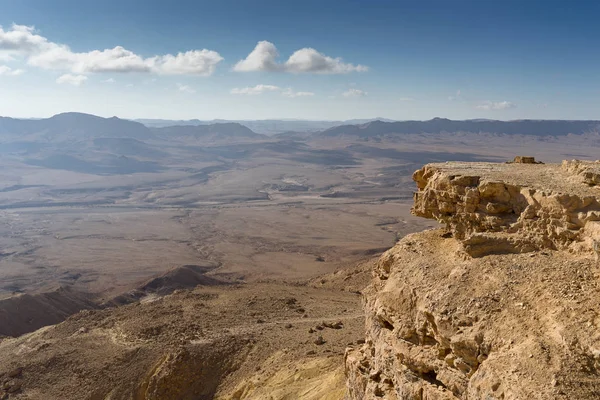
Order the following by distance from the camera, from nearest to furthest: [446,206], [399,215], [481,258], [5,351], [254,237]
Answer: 1. [481,258]
2. [446,206]
3. [5,351]
4. [254,237]
5. [399,215]

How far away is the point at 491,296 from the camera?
9570 mm

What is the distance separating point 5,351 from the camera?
24219mm

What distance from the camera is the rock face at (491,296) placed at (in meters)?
7.94

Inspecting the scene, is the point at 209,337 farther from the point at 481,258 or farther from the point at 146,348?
the point at 481,258

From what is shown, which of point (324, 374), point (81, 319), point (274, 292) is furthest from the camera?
point (274, 292)

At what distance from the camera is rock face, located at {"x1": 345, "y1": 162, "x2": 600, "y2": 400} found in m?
7.94

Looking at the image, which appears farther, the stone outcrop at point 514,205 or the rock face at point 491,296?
the stone outcrop at point 514,205

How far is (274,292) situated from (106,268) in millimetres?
37542

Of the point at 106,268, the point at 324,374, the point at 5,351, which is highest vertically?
the point at 324,374

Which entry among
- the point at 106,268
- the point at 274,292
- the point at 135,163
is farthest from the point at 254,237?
the point at 135,163

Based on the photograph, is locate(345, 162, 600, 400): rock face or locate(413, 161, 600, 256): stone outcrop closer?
locate(345, 162, 600, 400): rock face

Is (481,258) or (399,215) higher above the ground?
(481,258)

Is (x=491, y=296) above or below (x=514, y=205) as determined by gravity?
below

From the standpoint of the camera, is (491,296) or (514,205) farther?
(514,205)
